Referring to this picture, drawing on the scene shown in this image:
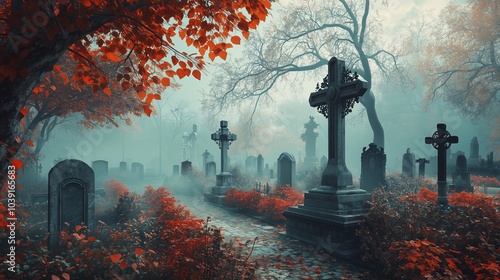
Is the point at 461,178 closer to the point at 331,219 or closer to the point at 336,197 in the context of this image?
the point at 336,197

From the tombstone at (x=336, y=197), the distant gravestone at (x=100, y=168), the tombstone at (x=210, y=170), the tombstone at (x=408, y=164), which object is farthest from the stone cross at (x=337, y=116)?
the distant gravestone at (x=100, y=168)

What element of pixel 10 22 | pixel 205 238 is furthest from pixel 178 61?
pixel 205 238

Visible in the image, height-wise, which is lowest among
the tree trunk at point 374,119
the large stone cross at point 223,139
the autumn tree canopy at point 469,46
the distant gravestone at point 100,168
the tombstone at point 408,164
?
the distant gravestone at point 100,168

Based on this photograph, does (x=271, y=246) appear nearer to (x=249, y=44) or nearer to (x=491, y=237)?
(x=491, y=237)

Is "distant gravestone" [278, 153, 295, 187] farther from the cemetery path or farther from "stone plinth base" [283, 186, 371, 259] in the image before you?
"stone plinth base" [283, 186, 371, 259]

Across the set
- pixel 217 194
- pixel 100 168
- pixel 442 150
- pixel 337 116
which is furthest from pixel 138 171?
pixel 442 150

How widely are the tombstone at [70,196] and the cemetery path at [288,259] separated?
327cm

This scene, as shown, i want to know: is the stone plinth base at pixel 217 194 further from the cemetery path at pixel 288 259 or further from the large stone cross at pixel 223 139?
the cemetery path at pixel 288 259

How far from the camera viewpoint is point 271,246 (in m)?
7.02

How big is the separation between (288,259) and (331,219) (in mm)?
1313

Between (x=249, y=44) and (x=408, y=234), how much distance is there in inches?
750

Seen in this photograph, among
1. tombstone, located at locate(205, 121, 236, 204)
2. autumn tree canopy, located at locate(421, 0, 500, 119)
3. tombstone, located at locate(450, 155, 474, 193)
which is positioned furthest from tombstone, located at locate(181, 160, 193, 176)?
autumn tree canopy, located at locate(421, 0, 500, 119)

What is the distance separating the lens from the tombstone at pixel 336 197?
639 centimetres

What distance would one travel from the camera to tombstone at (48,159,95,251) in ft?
21.8
